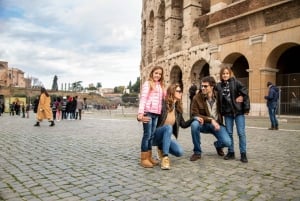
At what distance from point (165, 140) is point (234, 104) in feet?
4.99

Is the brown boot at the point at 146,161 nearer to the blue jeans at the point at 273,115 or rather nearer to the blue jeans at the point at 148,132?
the blue jeans at the point at 148,132

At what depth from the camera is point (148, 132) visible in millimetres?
5270

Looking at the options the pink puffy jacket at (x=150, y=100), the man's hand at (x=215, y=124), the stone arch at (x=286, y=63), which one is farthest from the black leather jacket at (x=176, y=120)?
the stone arch at (x=286, y=63)

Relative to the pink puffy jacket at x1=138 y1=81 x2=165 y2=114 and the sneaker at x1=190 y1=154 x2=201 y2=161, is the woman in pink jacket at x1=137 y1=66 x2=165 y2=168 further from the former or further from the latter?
the sneaker at x1=190 y1=154 x2=201 y2=161

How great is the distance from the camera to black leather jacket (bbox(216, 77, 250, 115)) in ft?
18.7

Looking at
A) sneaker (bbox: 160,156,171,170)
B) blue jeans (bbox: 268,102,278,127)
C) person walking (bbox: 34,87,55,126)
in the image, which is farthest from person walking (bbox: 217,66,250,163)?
person walking (bbox: 34,87,55,126)

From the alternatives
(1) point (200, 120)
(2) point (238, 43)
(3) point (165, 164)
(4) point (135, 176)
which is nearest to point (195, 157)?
(1) point (200, 120)

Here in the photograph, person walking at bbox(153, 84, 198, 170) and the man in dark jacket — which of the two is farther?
the man in dark jacket

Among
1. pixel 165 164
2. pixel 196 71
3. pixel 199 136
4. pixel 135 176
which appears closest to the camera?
pixel 135 176

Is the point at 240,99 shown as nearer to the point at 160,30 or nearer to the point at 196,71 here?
the point at 196,71

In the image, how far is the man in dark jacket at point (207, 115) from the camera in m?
5.81

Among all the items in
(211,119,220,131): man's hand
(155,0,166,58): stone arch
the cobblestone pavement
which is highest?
(155,0,166,58): stone arch

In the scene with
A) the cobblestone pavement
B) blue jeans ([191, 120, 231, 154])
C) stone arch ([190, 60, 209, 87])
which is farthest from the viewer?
stone arch ([190, 60, 209, 87])

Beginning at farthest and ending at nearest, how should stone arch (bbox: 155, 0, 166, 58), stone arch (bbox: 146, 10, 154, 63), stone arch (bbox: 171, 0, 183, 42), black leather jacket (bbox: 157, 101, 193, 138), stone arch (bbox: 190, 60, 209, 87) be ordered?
1. stone arch (bbox: 146, 10, 154, 63)
2. stone arch (bbox: 155, 0, 166, 58)
3. stone arch (bbox: 171, 0, 183, 42)
4. stone arch (bbox: 190, 60, 209, 87)
5. black leather jacket (bbox: 157, 101, 193, 138)
